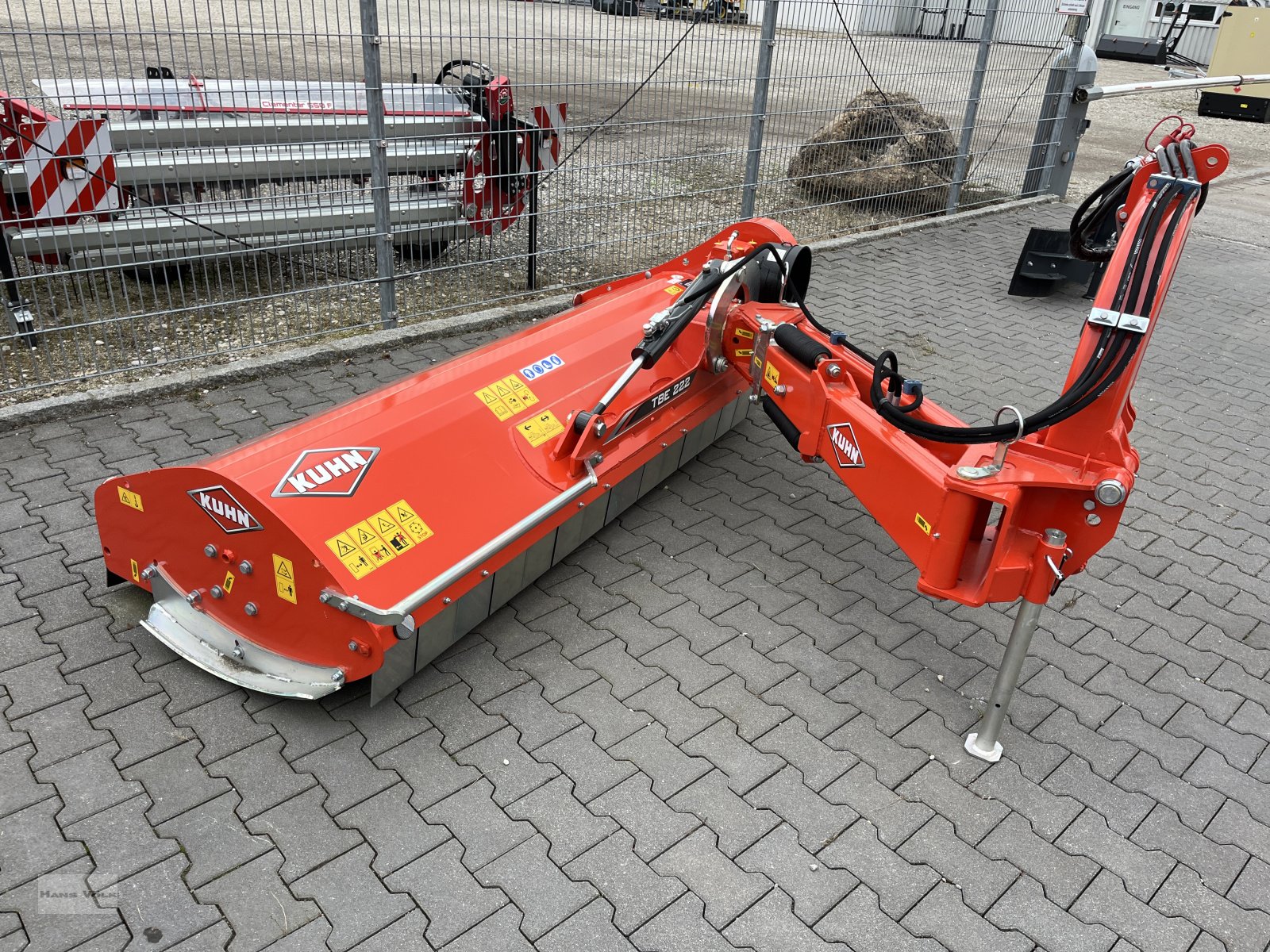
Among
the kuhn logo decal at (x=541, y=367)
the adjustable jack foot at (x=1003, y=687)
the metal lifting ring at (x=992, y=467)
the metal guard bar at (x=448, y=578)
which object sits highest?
the metal lifting ring at (x=992, y=467)

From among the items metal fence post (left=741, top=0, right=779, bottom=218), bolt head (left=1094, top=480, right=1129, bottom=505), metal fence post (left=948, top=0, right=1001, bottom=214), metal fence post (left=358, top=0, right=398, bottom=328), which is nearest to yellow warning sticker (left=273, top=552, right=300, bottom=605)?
bolt head (left=1094, top=480, right=1129, bottom=505)

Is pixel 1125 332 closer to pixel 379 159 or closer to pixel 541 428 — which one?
pixel 541 428

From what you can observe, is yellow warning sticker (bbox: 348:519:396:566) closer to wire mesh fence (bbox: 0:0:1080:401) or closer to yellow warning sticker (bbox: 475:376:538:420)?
yellow warning sticker (bbox: 475:376:538:420)

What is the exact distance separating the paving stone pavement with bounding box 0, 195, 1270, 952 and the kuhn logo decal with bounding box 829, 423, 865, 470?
0.71 meters

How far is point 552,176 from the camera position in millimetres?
6195

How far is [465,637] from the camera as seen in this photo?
3395 mm

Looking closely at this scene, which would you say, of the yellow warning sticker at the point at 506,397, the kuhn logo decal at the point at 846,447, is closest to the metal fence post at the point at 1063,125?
the kuhn logo decal at the point at 846,447

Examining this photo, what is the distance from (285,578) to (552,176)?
408 centimetres

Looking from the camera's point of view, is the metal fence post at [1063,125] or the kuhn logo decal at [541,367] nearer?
the kuhn logo decal at [541,367]

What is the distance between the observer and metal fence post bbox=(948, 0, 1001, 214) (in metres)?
8.44

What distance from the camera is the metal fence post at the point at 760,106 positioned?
6668 millimetres

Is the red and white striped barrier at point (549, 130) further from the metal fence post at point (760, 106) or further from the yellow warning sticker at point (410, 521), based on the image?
the yellow warning sticker at point (410, 521)

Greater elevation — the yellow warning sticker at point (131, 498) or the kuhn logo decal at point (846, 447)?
the kuhn logo decal at point (846, 447)

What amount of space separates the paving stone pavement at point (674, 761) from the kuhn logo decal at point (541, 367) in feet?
2.41
